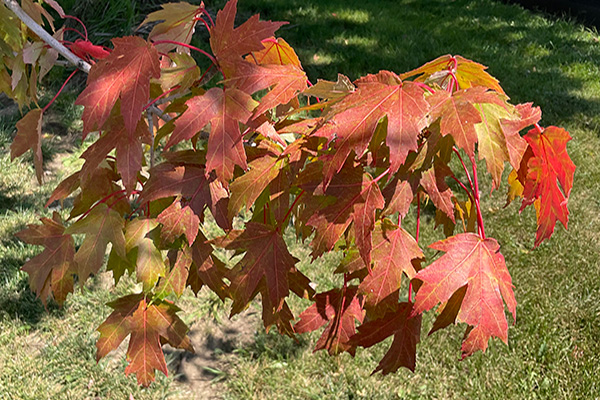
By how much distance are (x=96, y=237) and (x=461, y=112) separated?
0.93m

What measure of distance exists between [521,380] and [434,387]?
0.43 meters

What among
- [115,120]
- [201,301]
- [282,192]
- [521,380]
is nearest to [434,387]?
[521,380]

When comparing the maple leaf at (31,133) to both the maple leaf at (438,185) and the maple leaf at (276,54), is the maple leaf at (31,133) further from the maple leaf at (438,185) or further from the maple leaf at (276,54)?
the maple leaf at (438,185)

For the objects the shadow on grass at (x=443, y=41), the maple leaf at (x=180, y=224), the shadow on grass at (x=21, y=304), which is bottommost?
the shadow on grass at (x=21, y=304)

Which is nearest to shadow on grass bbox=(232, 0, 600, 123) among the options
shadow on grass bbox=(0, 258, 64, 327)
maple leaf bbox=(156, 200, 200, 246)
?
shadow on grass bbox=(0, 258, 64, 327)

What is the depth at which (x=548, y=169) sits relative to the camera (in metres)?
1.09

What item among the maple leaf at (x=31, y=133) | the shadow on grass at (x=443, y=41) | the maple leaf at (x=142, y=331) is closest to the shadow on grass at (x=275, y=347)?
the maple leaf at (x=142, y=331)

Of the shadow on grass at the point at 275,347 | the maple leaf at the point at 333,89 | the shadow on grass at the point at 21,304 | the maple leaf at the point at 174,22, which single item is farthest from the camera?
the shadow on grass at the point at 21,304

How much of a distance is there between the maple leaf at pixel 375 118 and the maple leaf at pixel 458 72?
0.13 metres

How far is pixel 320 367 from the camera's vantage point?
2.65 m

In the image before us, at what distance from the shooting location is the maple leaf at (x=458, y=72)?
112 cm

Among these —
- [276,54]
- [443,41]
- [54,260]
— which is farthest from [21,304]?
[443,41]

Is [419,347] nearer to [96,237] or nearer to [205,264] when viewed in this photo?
[205,264]

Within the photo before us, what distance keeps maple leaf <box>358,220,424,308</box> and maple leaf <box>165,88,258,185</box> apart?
0.37 metres
